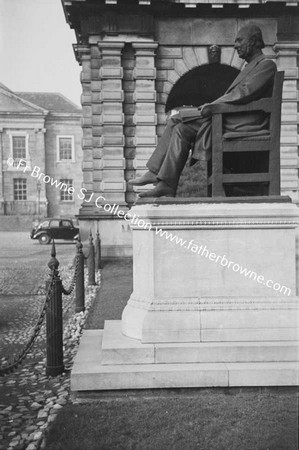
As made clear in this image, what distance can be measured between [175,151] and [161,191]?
1.45 feet

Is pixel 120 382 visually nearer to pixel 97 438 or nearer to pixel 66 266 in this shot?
pixel 97 438

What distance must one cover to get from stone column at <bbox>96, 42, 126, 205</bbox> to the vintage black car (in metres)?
13.9

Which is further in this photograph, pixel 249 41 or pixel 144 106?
pixel 144 106

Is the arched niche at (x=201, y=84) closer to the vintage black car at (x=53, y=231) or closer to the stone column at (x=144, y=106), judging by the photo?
the stone column at (x=144, y=106)

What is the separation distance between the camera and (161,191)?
500 cm

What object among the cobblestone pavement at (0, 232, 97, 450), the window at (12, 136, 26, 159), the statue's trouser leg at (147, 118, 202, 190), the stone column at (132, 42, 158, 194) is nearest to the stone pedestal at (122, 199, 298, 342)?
the statue's trouser leg at (147, 118, 202, 190)

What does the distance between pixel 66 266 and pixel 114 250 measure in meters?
1.75

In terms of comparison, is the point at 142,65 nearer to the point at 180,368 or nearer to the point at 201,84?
the point at 201,84

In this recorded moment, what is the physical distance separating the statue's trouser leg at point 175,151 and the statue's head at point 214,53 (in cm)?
1225

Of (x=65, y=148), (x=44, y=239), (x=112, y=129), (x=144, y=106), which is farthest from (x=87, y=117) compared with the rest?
(x=65, y=148)

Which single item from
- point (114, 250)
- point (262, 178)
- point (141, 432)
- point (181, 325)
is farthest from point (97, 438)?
point (114, 250)

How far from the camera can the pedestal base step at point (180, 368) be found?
4258mm

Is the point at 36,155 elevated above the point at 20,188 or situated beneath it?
elevated above

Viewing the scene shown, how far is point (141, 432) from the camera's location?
367 cm
